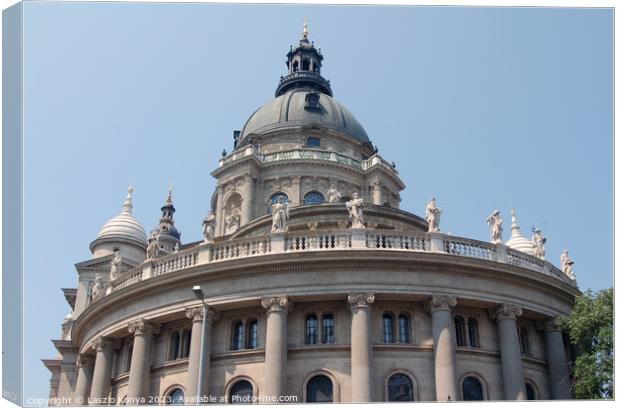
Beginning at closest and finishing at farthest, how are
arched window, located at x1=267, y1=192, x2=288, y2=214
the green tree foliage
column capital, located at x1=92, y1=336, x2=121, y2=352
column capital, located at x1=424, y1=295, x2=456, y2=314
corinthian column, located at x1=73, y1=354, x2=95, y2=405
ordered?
1. the green tree foliage
2. column capital, located at x1=424, y1=295, x2=456, y2=314
3. column capital, located at x1=92, y1=336, x2=121, y2=352
4. corinthian column, located at x1=73, y1=354, x2=95, y2=405
5. arched window, located at x1=267, y1=192, x2=288, y2=214

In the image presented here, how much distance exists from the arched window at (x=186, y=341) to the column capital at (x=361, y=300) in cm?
796

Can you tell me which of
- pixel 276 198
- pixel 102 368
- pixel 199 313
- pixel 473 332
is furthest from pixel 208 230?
pixel 276 198

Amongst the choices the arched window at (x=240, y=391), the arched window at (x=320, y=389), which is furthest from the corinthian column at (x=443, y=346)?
the arched window at (x=240, y=391)

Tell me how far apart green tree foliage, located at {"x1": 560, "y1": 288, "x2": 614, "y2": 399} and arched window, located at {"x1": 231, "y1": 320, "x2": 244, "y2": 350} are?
14164 mm

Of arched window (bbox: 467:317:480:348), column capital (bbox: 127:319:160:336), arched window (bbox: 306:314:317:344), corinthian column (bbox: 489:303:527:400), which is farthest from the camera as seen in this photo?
column capital (bbox: 127:319:160:336)

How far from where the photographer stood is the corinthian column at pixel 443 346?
85.6 ft

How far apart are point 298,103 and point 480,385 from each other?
1412 inches

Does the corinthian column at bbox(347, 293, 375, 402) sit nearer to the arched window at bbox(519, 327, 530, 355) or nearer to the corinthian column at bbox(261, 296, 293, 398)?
the corinthian column at bbox(261, 296, 293, 398)

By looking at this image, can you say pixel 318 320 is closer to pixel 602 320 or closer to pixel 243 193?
pixel 602 320

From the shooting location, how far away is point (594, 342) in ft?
87.8

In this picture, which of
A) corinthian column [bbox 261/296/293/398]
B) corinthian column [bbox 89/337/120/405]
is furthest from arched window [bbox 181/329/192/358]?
corinthian column [bbox 261/296/293/398]

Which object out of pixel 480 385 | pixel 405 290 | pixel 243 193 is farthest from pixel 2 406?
pixel 243 193

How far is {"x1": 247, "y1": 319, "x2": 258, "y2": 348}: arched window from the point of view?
95.0 feet

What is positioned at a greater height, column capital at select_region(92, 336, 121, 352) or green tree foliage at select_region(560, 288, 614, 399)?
column capital at select_region(92, 336, 121, 352)
